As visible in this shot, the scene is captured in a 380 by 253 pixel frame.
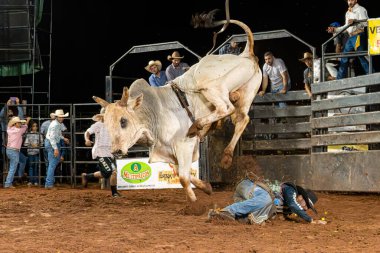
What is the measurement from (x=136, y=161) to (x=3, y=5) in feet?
24.0

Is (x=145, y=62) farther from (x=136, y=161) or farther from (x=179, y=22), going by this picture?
(x=136, y=161)

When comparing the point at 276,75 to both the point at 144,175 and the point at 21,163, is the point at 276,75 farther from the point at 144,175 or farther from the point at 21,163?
the point at 21,163

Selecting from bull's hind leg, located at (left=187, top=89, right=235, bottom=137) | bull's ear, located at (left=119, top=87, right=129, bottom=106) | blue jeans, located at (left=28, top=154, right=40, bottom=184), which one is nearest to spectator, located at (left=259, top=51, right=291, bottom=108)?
bull's hind leg, located at (left=187, top=89, right=235, bottom=137)

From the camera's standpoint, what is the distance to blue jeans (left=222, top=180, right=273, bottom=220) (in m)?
7.12

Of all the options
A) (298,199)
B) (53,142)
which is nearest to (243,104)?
(298,199)

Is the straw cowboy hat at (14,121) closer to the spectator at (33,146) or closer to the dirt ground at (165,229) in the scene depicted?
the spectator at (33,146)

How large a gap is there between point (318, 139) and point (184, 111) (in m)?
3.27

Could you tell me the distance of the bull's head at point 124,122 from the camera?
8312mm

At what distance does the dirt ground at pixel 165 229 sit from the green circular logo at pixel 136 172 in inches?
110

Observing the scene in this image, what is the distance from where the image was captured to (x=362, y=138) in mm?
10438

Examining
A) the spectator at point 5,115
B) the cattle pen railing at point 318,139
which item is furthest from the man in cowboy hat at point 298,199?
the spectator at point 5,115

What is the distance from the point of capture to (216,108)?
350 inches

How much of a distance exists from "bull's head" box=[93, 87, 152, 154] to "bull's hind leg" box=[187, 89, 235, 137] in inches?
26.5

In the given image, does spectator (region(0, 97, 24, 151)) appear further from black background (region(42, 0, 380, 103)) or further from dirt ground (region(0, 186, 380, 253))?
black background (region(42, 0, 380, 103))
